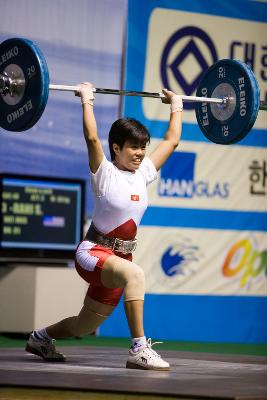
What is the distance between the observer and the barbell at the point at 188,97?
5.29m

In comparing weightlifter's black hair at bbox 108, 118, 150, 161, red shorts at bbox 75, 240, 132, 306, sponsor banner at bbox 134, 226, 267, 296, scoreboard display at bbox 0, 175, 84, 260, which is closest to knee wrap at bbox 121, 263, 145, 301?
red shorts at bbox 75, 240, 132, 306

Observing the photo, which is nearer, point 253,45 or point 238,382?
point 238,382

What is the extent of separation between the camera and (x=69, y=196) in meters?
8.10

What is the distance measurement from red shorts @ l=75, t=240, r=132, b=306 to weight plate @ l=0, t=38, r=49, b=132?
771 millimetres

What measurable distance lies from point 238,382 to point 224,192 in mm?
4523

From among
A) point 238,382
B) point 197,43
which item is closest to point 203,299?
point 197,43

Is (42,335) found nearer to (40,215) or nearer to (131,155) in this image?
(131,155)

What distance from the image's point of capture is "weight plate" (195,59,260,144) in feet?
18.8

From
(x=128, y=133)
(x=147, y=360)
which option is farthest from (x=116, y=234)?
(x=147, y=360)

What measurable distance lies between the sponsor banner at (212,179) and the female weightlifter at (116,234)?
3.31 m

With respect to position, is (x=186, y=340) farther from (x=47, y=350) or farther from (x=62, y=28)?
(x=47, y=350)

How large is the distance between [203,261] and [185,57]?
181 cm

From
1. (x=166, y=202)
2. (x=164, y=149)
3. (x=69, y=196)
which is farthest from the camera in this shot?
(x=166, y=202)

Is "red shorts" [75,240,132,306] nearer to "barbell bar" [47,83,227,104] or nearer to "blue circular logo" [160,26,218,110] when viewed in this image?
"barbell bar" [47,83,227,104]
